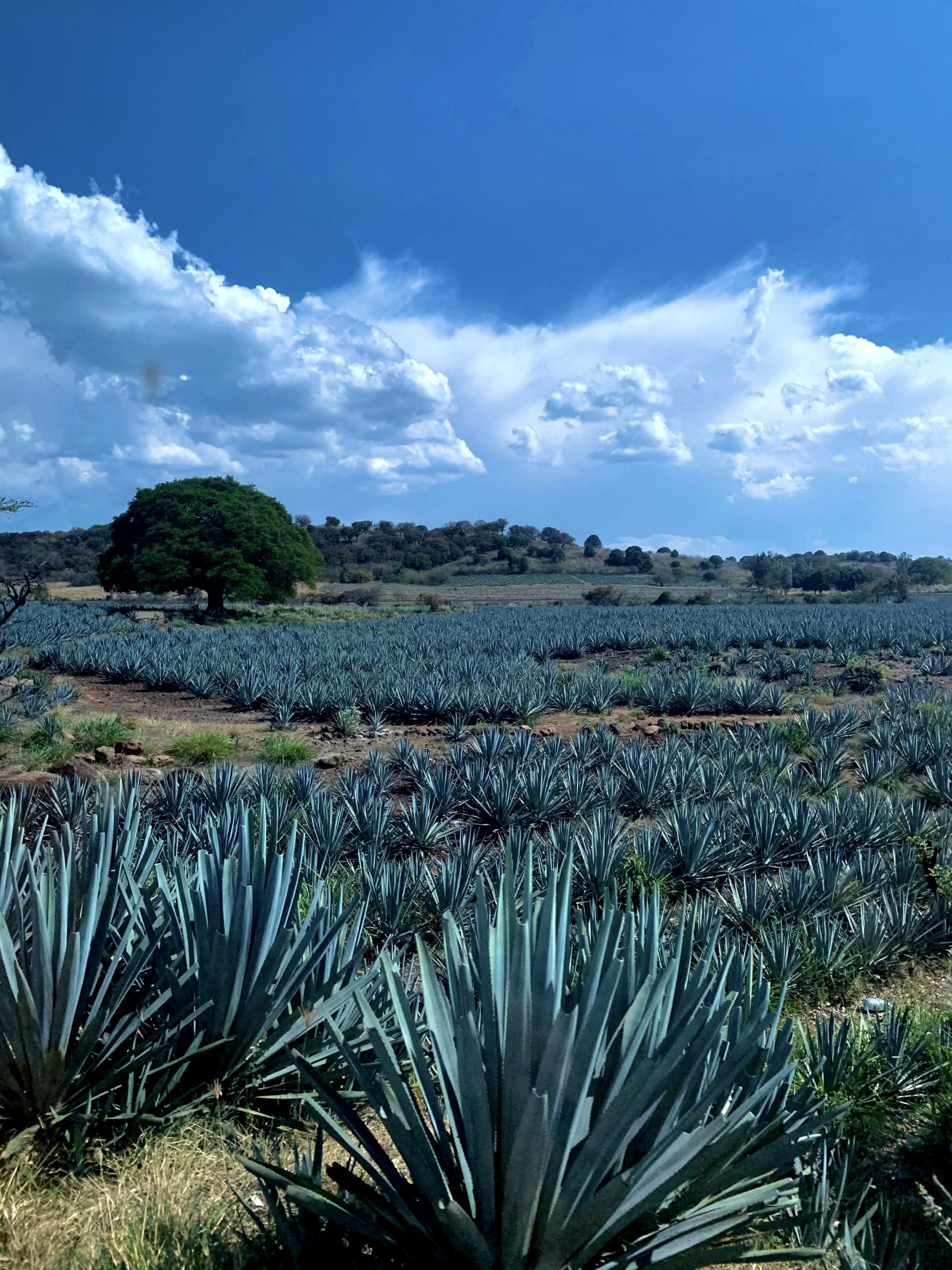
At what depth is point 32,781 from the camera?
6.72 m

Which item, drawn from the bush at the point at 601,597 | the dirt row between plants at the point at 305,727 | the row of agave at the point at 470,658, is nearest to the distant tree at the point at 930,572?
the bush at the point at 601,597

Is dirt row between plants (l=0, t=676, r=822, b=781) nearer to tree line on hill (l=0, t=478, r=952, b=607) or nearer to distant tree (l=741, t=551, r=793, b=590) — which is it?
tree line on hill (l=0, t=478, r=952, b=607)

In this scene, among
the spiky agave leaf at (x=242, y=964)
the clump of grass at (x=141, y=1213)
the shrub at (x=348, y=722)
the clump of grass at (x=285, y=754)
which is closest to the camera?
the clump of grass at (x=141, y=1213)

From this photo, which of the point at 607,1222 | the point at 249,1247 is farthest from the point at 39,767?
the point at 607,1222

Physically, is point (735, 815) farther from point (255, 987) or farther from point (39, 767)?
point (39, 767)

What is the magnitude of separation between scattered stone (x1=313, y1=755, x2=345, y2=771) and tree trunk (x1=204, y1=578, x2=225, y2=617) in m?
24.7

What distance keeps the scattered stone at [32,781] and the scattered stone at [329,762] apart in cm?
261

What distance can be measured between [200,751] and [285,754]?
2.96ft

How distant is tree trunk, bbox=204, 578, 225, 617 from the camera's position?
1259 inches

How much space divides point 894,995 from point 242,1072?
323 centimetres

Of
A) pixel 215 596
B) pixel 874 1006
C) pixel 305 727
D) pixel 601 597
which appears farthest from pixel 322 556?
pixel 874 1006

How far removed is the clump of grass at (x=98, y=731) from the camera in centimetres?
A: 955

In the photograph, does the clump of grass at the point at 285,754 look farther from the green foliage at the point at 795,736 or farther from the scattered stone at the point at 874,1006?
the scattered stone at the point at 874,1006

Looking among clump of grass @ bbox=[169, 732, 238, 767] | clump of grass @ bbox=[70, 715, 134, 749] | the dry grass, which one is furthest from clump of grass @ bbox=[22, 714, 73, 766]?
the dry grass
